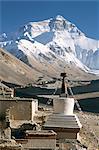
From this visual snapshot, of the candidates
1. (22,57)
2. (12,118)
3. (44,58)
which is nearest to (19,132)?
(12,118)

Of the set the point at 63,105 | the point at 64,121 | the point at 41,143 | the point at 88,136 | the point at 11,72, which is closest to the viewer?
the point at 41,143

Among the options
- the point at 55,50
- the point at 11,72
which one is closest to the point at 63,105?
the point at 11,72

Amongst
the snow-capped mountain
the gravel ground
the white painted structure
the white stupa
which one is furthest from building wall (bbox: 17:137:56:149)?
the snow-capped mountain

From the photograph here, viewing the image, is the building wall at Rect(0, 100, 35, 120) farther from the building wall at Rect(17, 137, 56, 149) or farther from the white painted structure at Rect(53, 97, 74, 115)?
the building wall at Rect(17, 137, 56, 149)

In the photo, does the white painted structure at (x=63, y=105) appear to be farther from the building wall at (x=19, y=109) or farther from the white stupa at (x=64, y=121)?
the building wall at (x=19, y=109)

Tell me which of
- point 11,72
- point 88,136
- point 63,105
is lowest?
point 88,136

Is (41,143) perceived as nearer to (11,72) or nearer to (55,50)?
(11,72)

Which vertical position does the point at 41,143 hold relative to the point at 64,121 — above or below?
below

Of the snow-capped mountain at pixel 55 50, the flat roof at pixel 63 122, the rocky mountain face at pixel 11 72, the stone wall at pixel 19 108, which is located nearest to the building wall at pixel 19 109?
the stone wall at pixel 19 108

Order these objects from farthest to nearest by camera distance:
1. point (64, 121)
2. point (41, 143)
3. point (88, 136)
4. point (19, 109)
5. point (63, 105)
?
point (19, 109), point (88, 136), point (63, 105), point (64, 121), point (41, 143)
